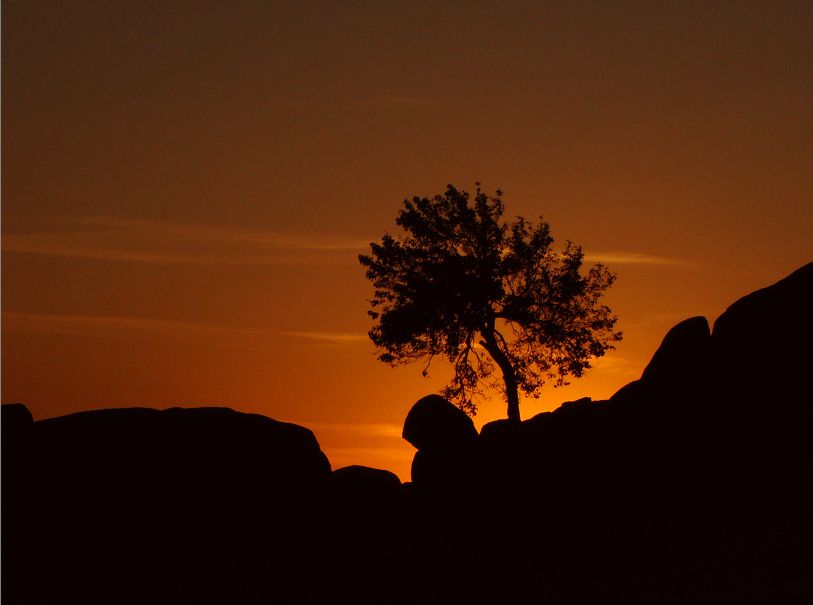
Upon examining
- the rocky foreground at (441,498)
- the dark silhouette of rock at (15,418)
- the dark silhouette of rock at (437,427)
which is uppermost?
the dark silhouette of rock at (15,418)

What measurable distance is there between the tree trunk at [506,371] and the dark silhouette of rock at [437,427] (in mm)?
5811

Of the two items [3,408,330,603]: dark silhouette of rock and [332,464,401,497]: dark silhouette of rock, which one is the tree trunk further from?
[3,408,330,603]: dark silhouette of rock

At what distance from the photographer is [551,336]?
56656 millimetres

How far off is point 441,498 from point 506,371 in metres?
12.2

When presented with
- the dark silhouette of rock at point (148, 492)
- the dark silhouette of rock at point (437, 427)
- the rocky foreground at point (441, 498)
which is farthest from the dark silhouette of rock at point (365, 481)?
the dark silhouette of rock at point (437, 427)

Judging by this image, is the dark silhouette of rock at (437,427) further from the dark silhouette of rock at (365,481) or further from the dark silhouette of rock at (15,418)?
the dark silhouette of rock at (15,418)

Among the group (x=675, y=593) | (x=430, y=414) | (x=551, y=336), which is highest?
(x=551, y=336)

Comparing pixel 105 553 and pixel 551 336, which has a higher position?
pixel 551 336

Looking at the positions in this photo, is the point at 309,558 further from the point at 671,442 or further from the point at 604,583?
the point at 671,442

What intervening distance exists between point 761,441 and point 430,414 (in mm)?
14261

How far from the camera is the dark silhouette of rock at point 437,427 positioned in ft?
153

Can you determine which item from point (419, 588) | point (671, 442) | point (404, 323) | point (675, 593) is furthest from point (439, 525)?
point (404, 323)

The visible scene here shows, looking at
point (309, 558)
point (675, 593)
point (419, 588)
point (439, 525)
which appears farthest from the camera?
point (439, 525)

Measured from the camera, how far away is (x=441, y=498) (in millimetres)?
44219
